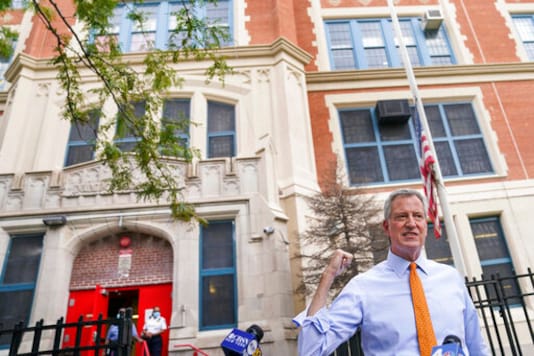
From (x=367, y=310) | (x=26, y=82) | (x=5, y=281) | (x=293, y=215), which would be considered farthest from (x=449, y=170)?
(x=26, y=82)

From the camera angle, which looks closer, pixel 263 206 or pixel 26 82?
pixel 263 206

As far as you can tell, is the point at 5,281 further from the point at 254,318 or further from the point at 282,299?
the point at 282,299

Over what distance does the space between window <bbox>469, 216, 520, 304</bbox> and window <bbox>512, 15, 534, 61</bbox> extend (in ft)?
25.8

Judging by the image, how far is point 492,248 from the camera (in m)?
10.4

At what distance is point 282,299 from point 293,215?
2.22 metres

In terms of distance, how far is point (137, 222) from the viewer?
8359 millimetres

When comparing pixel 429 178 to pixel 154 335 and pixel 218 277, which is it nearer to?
pixel 218 277

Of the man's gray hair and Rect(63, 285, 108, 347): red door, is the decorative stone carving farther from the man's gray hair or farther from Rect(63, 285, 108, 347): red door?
the man's gray hair

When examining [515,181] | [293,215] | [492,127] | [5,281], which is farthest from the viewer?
[492,127]

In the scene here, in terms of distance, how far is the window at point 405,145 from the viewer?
37.5 feet

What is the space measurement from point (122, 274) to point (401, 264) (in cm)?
814

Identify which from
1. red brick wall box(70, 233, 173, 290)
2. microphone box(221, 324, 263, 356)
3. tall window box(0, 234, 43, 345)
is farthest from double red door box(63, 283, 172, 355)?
microphone box(221, 324, 263, 356)

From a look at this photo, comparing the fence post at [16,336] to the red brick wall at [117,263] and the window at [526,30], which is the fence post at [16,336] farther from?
the window at [526,30]

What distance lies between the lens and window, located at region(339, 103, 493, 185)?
450 inches
